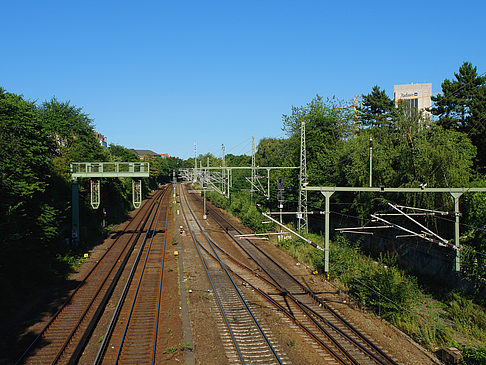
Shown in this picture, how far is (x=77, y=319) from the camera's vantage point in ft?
40.0

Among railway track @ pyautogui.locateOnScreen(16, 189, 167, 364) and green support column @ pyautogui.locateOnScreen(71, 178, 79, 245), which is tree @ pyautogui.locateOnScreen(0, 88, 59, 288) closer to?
railway track @ pyautogui.locateOnScreen(16, 189, 167, 364)

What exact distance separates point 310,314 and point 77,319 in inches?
318

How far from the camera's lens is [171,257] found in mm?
22094

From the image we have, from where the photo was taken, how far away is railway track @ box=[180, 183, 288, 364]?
9.71 m

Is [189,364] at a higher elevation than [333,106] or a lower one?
lower

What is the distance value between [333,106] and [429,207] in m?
28.4

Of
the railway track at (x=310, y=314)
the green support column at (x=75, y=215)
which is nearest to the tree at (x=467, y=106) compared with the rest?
the railway track at (x=310, y=314)

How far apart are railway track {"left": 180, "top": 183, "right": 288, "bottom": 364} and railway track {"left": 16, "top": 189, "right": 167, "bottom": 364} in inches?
168

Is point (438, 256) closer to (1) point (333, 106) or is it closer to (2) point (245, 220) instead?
(2) point (245, 220)

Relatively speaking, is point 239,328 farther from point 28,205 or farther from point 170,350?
point 28,205

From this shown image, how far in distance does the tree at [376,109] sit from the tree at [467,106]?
1205 cm

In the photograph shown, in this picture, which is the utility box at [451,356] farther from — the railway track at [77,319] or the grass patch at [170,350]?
the railway track at [77,319]

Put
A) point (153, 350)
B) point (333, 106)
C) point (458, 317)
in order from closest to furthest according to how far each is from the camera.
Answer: point (153, 350) → point (458, 317) → point (333, 106)

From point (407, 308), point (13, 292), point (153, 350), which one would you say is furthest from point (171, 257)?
point (407, 308)
